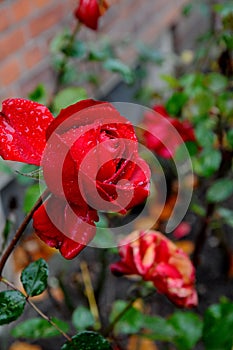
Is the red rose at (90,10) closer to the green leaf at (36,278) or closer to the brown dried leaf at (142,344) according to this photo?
the green leaf at (36,278)

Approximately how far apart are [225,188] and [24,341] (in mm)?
696

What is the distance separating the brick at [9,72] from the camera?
171 centimetres

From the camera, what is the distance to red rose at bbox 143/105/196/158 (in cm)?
119

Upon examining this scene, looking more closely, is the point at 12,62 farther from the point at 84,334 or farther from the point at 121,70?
the point at 84,334

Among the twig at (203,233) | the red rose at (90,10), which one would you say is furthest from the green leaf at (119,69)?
the twig at (203,233)

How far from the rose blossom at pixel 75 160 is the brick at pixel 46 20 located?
4.60ft

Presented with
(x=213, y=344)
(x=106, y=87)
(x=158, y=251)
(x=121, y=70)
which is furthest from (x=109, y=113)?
(x=106, y=87)

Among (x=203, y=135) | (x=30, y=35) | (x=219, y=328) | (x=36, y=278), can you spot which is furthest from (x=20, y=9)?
(x=36, y=278)

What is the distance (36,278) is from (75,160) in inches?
9.7

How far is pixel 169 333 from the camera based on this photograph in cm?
109

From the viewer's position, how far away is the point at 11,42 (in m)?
1.73

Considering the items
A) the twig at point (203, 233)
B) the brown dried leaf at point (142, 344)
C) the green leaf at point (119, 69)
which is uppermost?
the green leaf at point (119, 69)

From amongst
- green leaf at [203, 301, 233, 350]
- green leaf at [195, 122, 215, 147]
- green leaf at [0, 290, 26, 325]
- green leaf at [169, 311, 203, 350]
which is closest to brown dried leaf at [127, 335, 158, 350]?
green leaf at [169, 311, 203, 350]

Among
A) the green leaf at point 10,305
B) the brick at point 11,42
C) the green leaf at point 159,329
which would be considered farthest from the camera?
the brick at point 11,42
